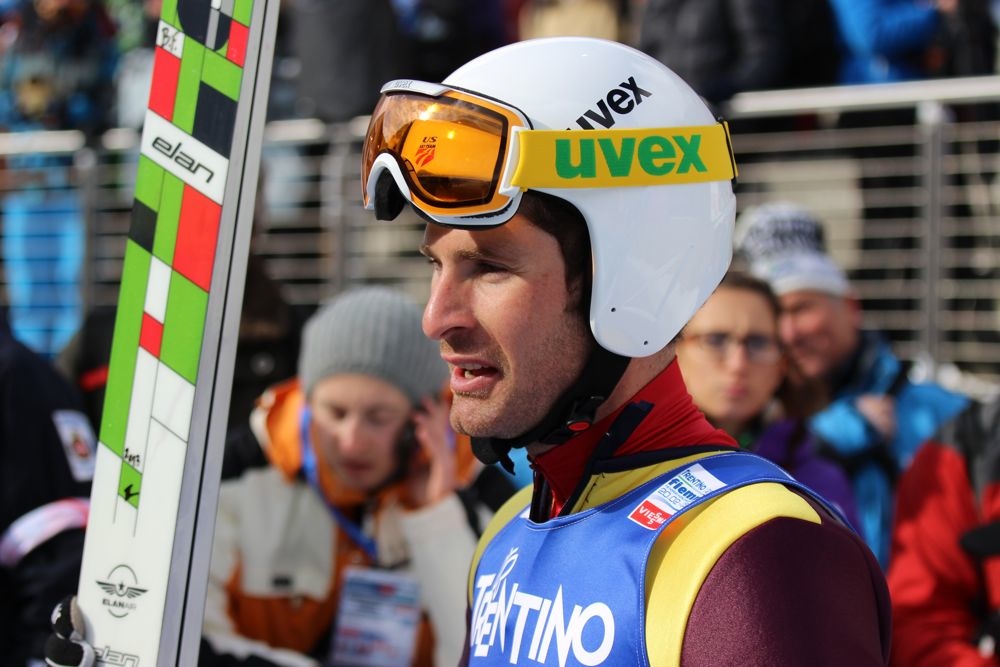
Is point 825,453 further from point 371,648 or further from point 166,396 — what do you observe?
point 166,396

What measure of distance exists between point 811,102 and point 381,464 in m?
3.16

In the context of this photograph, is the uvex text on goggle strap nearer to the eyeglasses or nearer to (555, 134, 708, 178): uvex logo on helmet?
(555, 134, 708, 178): uvex logo on helmet

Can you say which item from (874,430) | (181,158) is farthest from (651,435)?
(874,430)

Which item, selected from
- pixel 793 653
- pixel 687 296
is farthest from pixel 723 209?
pixel 793 653

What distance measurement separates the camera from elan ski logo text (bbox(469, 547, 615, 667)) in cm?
172

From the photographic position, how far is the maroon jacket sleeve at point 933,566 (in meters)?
3.21

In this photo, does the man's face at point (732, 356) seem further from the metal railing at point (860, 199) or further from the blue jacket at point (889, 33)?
the blue jacket at point (889, 33)

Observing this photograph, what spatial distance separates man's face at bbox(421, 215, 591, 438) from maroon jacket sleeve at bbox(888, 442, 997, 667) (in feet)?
5.59

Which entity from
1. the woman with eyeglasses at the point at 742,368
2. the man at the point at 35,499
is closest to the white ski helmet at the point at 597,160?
the man at the point at 35,499

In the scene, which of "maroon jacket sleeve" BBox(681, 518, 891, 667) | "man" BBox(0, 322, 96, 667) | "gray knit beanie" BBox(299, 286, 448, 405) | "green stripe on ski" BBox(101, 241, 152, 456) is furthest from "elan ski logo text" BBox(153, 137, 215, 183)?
"gray knit beanie" BBox(299, 286, 448, 405)

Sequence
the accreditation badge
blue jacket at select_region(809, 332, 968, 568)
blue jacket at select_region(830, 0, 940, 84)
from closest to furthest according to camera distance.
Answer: the accreditation badge → blue jacket at select_region(809, 332, 968, 568) → blue jacket at select_region(830, 0, 940, 84)

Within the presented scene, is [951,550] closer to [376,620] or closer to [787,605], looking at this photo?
[376,620]

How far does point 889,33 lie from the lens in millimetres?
6027

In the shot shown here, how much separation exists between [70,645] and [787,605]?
41.4 inches
